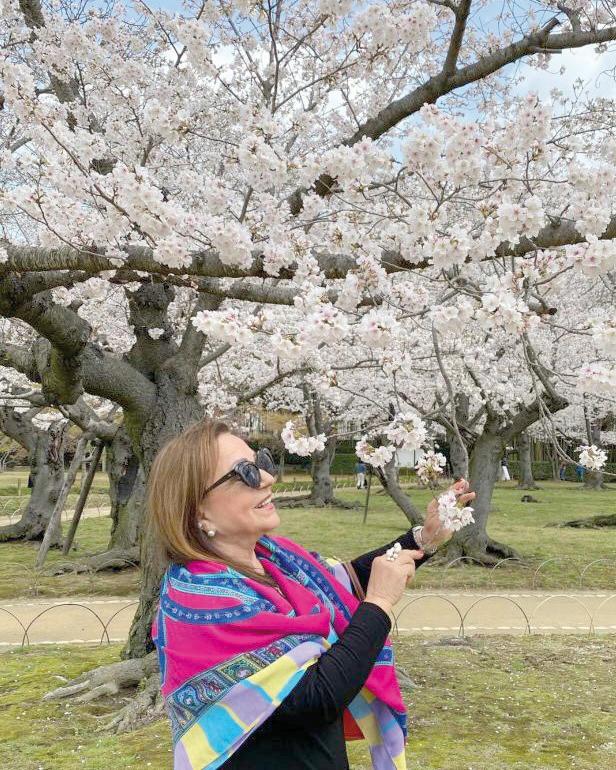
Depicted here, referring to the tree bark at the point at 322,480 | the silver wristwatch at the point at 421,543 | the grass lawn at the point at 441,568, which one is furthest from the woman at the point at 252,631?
the tree bark at the point at 322,480

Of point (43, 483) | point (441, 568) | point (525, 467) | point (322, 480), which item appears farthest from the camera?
point (525, 467)

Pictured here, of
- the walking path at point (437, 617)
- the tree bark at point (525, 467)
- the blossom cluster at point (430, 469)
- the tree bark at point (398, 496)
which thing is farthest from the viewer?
the tree bark at point (525, 467)

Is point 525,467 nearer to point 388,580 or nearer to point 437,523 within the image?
point 437,523

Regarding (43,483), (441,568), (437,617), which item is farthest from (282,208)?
(43,483)

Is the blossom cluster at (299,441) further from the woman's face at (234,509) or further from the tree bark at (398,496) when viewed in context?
the tree bark at (398,496)

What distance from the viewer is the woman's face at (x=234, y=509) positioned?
1817mm

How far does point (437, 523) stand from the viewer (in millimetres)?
2166

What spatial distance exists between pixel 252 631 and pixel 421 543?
801 millimetres

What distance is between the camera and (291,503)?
69.7 ft

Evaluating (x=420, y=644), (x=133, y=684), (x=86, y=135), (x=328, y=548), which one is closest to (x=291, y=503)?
(x=328, y=548)

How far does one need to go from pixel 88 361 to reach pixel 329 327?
9.00ft

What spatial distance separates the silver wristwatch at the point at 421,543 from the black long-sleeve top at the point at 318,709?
1.66ft

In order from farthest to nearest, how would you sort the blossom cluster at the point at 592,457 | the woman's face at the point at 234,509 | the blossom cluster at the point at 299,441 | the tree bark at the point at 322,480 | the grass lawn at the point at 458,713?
→ the tree bark at the point at 322,480 → the grass lawn at the point at 458,713 → the blossom cluster at the point at 299,441 → the blossom cluster at the point at 592,457 → the woman's face at the point at 234,509

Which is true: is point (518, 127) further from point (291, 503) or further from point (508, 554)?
point (291, 503)
